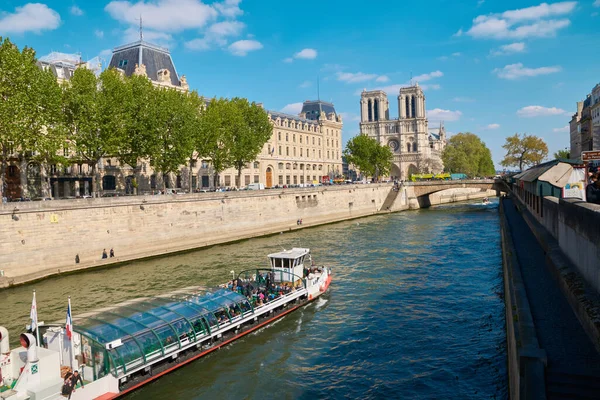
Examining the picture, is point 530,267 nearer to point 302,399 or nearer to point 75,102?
point 302,399

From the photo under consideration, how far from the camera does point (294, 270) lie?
2859 centimetres

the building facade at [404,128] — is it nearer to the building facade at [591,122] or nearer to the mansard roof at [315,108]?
the mansard roof at [315,108]

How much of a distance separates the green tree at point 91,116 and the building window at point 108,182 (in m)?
14.7

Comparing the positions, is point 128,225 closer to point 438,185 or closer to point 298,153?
point 298,153

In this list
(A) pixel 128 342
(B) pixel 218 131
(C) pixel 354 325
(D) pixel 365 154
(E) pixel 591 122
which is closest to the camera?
(A) pixel 128 342

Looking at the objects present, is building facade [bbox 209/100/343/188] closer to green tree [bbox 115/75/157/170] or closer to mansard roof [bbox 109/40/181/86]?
mansard roof [bbox 109/40/181/86]

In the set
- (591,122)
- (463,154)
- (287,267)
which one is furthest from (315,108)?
(287,267)

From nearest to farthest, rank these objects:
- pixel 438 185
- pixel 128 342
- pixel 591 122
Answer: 1. pixel 128 342
2. pixel 591 122
3. pixel 438 185

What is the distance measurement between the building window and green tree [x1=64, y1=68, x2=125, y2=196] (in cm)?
1471

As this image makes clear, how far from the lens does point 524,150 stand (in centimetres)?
12781

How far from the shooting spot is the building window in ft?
194

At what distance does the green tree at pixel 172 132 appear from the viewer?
49125mm

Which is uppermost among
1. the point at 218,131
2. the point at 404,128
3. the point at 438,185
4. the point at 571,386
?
the point at 404,128

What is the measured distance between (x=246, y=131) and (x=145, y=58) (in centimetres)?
1873
